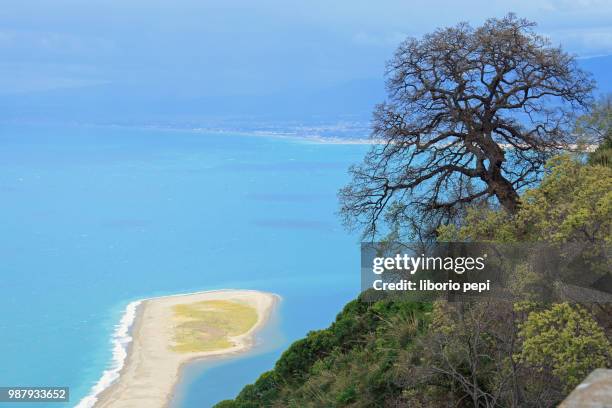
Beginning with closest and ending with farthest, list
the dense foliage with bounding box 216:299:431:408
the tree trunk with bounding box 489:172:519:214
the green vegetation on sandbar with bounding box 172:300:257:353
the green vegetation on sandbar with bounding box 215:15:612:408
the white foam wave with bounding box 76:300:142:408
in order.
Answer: the dense foliage with bounding box 216:299:431:408
the green vegetation on sandbar with bounding box 215:15:612:408
the tree trunk with bounding box 489:172:519:214
the white foam wave with bounding box 76:300:142:408
the green vegetation on sandbar with bounding box 172:300:257:353

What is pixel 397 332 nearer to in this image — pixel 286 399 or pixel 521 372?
pixel 286 399

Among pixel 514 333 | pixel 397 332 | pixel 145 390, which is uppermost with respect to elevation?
pixel 514 333

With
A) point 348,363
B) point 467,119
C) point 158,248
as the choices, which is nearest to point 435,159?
point 467,119

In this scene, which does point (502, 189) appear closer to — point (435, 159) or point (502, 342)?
point (435, 159)

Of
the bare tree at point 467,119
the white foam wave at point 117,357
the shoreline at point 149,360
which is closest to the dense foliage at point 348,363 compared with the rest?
the bare tree at point 467,119

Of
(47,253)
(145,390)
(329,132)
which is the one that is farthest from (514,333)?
(329,132)

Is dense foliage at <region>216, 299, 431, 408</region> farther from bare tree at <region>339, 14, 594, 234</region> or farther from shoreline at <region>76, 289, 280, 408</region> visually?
shoreline at <region>76, 289, 280, 408</region>

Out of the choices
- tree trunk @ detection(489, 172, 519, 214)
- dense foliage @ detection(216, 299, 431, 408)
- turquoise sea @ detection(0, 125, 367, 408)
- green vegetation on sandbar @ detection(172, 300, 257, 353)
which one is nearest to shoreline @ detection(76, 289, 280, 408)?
green vegetation on sandbar @ detection(172, 300, 257, 353)
